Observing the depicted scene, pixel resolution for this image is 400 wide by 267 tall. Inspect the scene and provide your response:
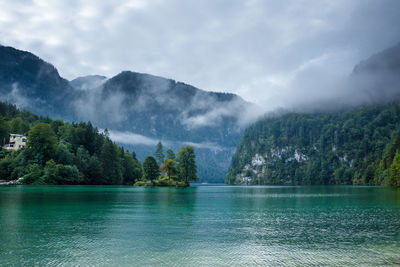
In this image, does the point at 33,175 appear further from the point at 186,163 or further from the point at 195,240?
the point at 195,240

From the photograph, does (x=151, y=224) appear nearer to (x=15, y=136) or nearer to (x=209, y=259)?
(x=209, y=259)

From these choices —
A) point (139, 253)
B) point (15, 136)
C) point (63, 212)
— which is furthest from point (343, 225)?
point (15, 136)

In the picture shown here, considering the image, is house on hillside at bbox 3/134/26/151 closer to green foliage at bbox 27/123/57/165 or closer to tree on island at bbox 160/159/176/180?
green foliage at bbox 27/123/57/165

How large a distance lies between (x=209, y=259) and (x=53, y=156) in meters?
127

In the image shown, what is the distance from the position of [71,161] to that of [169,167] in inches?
1635

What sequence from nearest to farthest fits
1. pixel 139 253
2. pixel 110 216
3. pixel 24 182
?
pixel 139 253
pixel 110 216
pixel 24 182

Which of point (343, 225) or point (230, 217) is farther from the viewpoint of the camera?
point (230, 217)

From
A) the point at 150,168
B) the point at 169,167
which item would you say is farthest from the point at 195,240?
the point at 150,168

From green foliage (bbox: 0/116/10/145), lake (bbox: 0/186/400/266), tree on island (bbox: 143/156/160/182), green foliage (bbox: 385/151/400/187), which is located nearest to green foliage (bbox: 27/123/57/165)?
green foliage (bbox: 0/116/10/145)

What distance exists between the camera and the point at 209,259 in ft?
65.6

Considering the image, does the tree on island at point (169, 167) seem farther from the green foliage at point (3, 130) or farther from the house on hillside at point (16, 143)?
the green foliage at point (3, 130)

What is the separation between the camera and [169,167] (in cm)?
13175

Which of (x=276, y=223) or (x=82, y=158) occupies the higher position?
(x=82, y=158)

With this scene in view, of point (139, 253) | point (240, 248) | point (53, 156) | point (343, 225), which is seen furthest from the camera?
point (53, 156)
